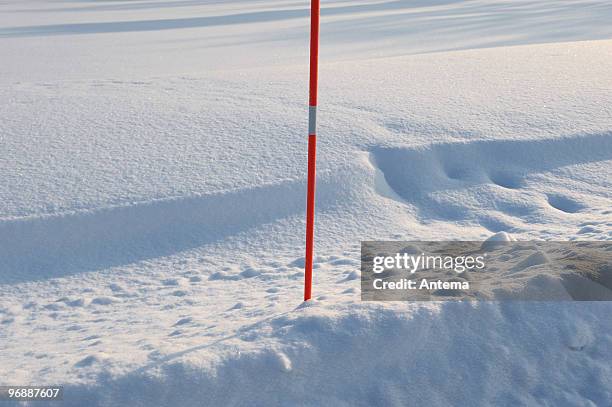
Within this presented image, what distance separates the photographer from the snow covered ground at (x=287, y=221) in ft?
8.77

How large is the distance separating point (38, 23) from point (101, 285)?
1323cm

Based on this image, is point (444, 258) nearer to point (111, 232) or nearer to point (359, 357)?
point (359, 357)

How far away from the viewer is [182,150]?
4.54 m

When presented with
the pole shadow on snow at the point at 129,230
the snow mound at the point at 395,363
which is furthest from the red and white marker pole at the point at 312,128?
the pole shadow on snow at the point at 129,230

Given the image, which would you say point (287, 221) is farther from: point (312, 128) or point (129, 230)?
point (312, 128)

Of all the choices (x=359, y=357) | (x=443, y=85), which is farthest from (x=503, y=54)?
(x=359, y=357)

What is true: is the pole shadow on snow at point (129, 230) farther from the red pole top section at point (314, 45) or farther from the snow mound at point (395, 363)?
the red pole top section at point (314, 45)

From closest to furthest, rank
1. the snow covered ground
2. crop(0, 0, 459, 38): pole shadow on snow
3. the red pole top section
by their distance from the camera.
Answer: the snow covered ground → the red pole top section → crop(0, 0, 459, 38): pole shadow on snow

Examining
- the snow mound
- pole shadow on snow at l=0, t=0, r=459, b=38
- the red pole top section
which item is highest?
pole shadow on snow at l=0, t=0, r=459, b=38

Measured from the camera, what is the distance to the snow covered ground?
2674mm

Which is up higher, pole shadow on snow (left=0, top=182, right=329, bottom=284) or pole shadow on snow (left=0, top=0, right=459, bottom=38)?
pole shadow on snow (left=0, top=0, right=459, bottom=38)

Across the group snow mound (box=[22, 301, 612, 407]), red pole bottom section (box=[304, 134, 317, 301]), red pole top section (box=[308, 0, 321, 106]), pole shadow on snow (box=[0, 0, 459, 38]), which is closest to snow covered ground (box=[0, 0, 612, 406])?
snow mound (box=[22, 301, 612, 407])

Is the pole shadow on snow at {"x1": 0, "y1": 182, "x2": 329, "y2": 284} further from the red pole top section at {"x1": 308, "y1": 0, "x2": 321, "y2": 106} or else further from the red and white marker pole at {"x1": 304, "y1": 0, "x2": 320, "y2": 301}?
the red pole top section at {"x1": 308, "y1": 0, "x2": 321, "y2": 106}

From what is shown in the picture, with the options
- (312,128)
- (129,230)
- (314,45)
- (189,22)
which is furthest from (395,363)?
(189,22)
